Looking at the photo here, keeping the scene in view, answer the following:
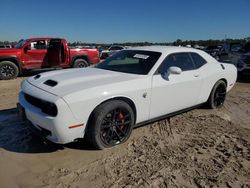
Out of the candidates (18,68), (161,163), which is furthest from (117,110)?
(18,68)

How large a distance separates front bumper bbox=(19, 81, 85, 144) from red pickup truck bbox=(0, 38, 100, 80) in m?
→ 7.27

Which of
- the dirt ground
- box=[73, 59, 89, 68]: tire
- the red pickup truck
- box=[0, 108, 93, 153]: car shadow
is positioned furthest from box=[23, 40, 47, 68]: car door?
box=[0, 108, 93, 153]: car shadow

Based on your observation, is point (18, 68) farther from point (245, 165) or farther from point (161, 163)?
point (245, 165)

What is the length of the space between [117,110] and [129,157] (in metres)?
0.68

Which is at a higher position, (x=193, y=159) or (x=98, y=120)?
(x=98, y=120)

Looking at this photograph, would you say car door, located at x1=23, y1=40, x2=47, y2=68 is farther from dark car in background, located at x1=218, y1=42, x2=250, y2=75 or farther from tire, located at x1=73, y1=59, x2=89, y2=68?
dark car in background, located at x1=218, y1=42, x2=250, y2=75

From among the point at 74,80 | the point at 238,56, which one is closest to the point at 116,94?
the point at 74,80

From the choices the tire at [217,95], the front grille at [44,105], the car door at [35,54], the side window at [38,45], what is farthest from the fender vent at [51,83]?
the side window at [38,45]

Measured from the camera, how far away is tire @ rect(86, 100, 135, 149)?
3.32 m

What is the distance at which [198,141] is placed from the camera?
4.02 meters

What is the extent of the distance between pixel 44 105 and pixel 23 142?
0.98 m

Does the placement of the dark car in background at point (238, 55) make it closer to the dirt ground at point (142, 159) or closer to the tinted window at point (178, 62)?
the dirt ground at point (142, 159)

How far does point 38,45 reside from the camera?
10.7 meters

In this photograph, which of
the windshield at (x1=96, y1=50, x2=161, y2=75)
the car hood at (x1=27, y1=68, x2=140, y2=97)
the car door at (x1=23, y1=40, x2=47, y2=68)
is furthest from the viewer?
the car door at (x1=23, y1=40, x2=47, y2=68)
